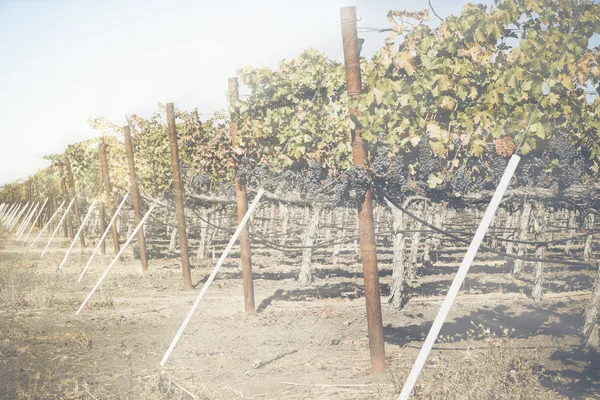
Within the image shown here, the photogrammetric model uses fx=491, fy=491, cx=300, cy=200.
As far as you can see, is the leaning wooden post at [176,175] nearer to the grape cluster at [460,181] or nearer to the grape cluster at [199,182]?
the grape cluster at [199,182]

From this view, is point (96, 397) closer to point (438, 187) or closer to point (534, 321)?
point (438, 187)

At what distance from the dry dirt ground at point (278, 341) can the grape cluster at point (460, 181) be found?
84.5 inches

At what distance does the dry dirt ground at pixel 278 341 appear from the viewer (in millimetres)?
5926

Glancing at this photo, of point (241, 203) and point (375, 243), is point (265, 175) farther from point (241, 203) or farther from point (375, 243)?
point (375, 243)

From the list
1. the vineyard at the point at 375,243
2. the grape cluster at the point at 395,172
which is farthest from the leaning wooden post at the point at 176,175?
the grape cluster at the point at 395,172

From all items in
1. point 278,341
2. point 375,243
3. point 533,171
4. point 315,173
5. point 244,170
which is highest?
point 244,170

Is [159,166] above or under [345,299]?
above

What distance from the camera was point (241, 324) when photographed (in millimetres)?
10094

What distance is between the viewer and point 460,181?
7410 mm

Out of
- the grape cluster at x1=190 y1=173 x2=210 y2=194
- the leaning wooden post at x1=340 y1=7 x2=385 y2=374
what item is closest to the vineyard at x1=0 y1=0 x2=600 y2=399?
the leaning wooden post at x1=340 y1=7 x2=385 y2=374

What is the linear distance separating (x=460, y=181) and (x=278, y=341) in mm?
4211

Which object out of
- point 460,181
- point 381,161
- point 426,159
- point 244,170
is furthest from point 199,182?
point 460,181

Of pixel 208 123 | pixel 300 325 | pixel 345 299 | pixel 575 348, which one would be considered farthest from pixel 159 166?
pixel 575 348

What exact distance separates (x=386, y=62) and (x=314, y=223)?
8.91 meters
